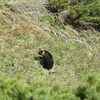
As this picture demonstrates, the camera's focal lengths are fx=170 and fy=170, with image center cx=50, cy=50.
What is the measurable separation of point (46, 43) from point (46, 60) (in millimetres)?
1760

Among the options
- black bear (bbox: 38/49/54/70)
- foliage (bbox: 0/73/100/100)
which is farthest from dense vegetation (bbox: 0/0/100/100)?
black bear (bbox: 38/49/54/70)

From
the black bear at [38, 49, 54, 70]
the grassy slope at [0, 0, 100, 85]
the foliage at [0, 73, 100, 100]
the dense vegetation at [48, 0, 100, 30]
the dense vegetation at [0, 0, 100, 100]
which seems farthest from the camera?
the dense vegetation at [48, 0, 100, 30]

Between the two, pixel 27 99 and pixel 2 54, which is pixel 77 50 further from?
pixel 27 99

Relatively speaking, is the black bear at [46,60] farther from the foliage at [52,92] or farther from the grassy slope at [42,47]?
the foliage at [52,92]

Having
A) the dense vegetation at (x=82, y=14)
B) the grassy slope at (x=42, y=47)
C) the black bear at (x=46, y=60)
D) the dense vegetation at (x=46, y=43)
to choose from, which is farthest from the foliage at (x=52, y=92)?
the dense vegetation at (x=82, y=14)

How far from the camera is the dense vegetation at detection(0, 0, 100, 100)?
720 cm

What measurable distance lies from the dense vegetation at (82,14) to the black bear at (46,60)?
177 inches

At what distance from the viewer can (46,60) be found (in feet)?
25.5

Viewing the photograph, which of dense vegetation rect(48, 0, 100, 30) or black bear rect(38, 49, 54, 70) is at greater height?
dense vegetation rect(48, 0, 100, 30)

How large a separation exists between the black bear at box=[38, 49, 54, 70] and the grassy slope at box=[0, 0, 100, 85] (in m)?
0.23

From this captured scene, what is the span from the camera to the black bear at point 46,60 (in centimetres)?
760

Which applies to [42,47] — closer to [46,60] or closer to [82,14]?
[46,60]

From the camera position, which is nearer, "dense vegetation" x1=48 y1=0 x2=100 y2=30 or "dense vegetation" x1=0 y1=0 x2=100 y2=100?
"dense vegetation" x1=0 y1=0 x2=100 y2=100

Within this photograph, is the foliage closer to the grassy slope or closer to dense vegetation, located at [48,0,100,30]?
the grassy slope
